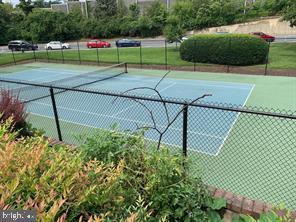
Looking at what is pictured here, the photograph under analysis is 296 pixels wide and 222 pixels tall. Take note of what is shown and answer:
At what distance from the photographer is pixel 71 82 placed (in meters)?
16.6

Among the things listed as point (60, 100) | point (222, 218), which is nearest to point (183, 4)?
point (60, 100)

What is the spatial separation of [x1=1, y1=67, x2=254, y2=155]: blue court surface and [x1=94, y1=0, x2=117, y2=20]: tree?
49175 millimetres

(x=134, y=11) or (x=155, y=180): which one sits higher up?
(x=134, y=11)

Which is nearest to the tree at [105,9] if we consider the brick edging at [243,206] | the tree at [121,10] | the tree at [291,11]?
the tree at [121,10]

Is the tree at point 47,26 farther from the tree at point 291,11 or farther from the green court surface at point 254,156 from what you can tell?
the green court surface at point 254,156

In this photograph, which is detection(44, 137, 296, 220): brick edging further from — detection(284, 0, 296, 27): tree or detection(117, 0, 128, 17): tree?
detection(117, 0, 128, 17): tree

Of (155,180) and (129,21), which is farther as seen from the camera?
(129,21)

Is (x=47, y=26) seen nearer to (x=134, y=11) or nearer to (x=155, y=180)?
(x=134, y=11)

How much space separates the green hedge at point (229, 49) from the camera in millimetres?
18281

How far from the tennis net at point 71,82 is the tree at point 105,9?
46.3 m

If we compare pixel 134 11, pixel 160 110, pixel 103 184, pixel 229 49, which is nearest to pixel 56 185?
pixel 103 184

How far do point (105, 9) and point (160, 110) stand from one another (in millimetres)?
58363

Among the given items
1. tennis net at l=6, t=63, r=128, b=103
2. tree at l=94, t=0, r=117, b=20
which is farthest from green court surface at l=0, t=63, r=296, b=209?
tree at l=94, t=0, r=117, b=20

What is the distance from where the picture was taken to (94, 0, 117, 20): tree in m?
62.2
